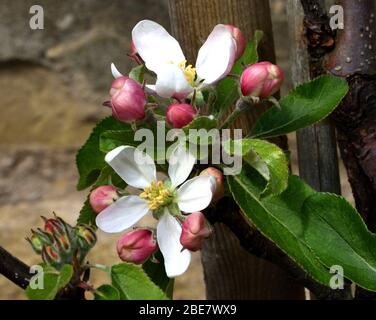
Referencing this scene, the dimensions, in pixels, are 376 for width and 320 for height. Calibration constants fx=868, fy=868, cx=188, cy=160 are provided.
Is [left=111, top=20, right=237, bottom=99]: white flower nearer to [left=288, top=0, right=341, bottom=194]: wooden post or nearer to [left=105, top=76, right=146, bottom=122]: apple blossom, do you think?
[left=105, top=76, right=146, bottom=122]: apple blossom

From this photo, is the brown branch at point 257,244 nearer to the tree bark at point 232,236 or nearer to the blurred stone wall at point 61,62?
the tree bark at point 232,236

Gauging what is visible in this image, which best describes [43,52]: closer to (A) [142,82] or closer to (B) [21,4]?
(B) [21,4]

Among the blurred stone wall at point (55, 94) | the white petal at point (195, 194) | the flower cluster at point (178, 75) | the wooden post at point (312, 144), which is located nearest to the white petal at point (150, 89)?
the flower cluster at point (178, 75)

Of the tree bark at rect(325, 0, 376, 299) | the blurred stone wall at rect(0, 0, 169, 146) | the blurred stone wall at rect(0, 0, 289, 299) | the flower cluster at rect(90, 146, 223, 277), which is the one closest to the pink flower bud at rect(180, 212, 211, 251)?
the flower cluster at rect(90, 146, 223, 277)

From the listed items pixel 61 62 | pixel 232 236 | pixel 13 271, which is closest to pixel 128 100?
pixel 13 271
